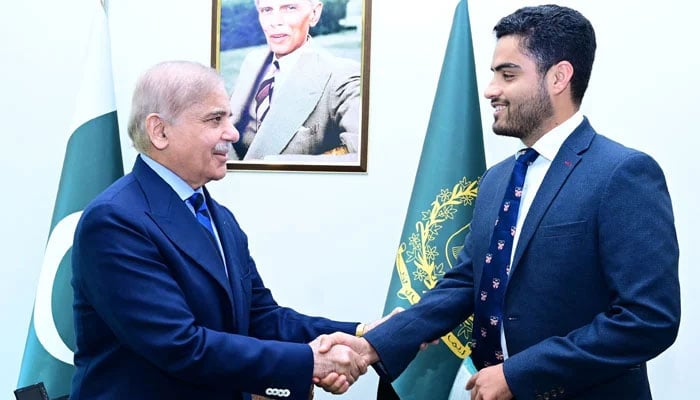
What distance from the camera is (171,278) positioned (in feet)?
5.49

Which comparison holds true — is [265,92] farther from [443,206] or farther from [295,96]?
[443,206]

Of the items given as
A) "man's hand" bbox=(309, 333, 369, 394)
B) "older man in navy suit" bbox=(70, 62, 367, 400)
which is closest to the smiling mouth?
"older man in navy suit" bbox=(70, 62, 367, 400)

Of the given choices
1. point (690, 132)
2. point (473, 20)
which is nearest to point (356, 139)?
point (473, 20)

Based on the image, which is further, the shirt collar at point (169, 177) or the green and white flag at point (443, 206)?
the green and white flag at point (443, 206)

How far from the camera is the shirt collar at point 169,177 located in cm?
183

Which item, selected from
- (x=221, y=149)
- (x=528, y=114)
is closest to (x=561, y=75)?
(x=528, y=114)

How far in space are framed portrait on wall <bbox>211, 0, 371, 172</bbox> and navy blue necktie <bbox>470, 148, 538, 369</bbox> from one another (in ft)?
3.82

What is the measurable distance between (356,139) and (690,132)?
1365 mm

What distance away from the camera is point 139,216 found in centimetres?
167

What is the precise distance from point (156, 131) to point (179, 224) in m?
0.27

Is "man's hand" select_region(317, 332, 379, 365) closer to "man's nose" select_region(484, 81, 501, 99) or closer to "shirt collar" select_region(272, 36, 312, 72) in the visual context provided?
"man's nose" select_region(484, 81, 501, 99)

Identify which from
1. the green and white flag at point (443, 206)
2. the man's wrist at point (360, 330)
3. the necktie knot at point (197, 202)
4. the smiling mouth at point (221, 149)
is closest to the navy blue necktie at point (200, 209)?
the necktie knot at point (197, 202)

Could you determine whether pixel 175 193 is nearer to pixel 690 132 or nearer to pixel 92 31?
pixel 92 31

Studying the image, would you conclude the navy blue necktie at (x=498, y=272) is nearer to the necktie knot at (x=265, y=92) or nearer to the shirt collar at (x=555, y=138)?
the shirt collar at (x=555, y=138)
